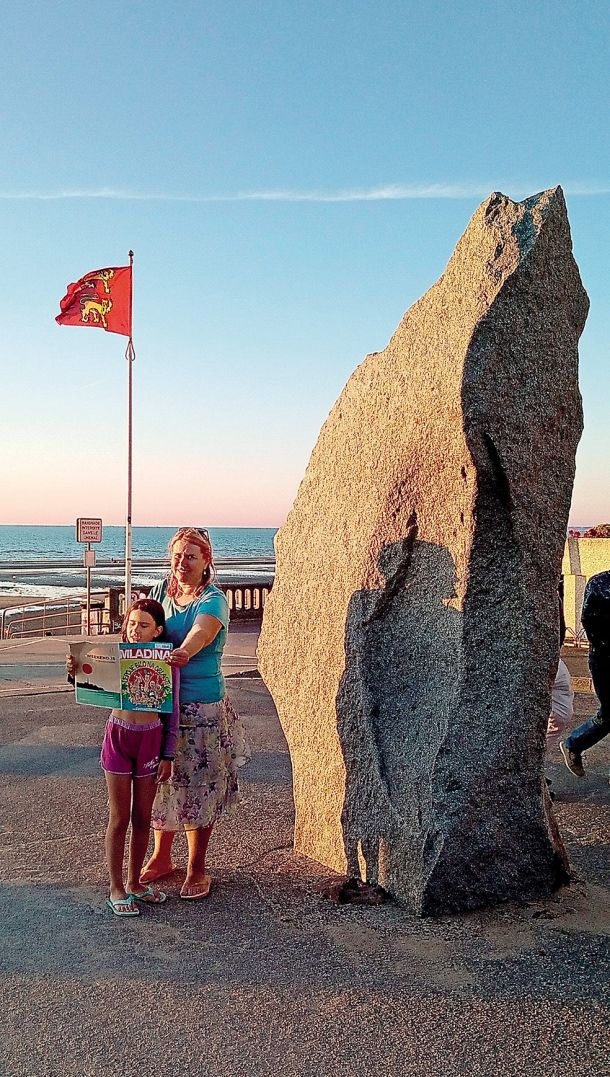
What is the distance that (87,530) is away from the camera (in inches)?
837

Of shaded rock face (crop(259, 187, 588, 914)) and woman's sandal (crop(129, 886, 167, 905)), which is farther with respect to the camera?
woman's sandal (crop(129, 886, 167, 905))

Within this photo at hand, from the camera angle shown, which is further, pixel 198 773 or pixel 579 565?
pixel 579 565

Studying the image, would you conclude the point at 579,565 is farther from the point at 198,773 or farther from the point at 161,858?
the point at 198,773

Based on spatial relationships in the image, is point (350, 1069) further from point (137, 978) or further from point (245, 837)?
point (245, 837)

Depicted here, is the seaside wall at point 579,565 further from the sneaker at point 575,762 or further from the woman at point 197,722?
the woman at point 197,722

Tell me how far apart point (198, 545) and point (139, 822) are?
1.34 m

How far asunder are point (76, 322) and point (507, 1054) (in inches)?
600

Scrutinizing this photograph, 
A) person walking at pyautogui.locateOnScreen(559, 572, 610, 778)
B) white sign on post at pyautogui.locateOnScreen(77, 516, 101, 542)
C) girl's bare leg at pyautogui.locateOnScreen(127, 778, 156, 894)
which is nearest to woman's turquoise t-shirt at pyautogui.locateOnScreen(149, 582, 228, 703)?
girl's bare leg at pyautogui.locateOnScreen(127, 778, 156, 894)

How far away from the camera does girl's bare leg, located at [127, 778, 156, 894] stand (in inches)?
171

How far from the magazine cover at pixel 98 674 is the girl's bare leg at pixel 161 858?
99 cm

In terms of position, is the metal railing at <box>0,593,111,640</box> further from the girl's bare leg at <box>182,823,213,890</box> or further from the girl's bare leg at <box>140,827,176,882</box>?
the girl's bare leg at <box>182,823,213,890</box>

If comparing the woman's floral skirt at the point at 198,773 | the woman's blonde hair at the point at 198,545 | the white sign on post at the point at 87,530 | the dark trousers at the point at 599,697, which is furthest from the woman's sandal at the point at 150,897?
the white sign on post at the point at 87,530

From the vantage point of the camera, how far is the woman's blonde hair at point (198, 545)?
4.59 meters

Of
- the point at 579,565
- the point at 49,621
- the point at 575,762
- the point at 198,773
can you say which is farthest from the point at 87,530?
the point at 198,773
